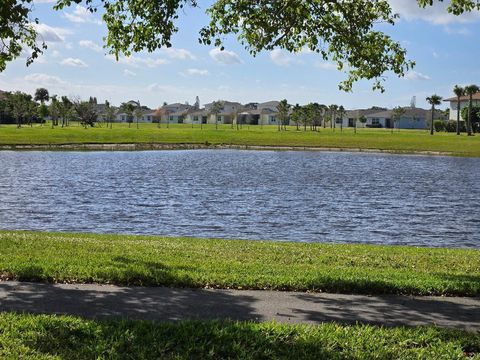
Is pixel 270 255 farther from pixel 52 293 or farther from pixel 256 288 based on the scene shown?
pixel 52 293

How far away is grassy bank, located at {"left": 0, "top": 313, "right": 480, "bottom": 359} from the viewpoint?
255 inches

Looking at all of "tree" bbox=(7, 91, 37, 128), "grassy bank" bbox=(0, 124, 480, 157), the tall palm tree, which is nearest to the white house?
the tall palm tree

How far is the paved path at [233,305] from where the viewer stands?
8.11 meters

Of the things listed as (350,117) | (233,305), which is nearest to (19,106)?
(350,117)

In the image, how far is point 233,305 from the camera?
28.4 feet

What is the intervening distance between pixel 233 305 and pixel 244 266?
134 inches

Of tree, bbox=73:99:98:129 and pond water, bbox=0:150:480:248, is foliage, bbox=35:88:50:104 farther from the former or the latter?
pond water, bbox=0:150:480:248

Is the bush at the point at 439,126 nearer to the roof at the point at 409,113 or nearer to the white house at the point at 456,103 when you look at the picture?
the white house at the point at 456,103

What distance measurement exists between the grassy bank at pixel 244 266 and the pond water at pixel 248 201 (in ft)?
24.2

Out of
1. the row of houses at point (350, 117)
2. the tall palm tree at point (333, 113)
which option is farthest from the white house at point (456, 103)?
the tall palm tree at point (333, 113)

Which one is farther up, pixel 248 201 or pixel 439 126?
pixel 439 126

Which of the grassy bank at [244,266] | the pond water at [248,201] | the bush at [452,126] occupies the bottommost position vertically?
the pond water at [248,201]

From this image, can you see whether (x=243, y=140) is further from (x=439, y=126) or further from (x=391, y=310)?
(x=391, y=310)

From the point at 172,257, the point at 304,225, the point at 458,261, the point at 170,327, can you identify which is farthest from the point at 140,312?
the point at 304,225
